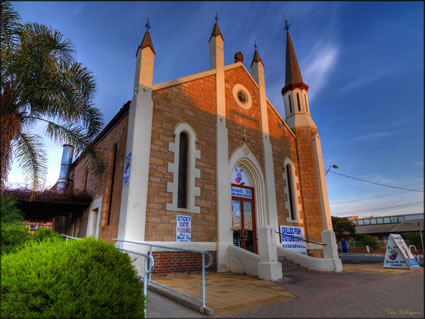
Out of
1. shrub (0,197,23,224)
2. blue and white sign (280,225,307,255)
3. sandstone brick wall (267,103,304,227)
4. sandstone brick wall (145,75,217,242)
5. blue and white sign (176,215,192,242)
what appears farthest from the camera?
sandstone brick wall (267,103,304,227)

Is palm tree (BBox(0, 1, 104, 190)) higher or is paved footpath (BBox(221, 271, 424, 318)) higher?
palm tree (BBox(0, 1, 104, 190))

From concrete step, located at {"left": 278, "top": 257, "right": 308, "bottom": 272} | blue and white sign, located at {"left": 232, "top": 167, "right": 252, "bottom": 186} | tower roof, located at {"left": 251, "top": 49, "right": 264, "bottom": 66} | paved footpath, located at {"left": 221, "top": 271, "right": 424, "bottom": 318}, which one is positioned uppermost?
tower roof, located at {"left": 251, "top": 49, "right": 264, "bottom": 66}

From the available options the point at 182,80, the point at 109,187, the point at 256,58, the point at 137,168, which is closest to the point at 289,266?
the point at 137,168

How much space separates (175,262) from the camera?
843 centimetres

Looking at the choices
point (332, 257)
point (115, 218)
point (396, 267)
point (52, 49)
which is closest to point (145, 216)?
point (115, 218)

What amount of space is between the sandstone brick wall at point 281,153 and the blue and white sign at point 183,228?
468cm

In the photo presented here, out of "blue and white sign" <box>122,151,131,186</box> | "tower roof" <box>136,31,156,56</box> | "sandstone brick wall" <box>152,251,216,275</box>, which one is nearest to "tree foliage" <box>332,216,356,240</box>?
"sandstone brick wall" <box>152,251,216,275</box>

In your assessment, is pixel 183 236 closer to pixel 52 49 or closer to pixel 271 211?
pixel 271 211

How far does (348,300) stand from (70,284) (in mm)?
5030

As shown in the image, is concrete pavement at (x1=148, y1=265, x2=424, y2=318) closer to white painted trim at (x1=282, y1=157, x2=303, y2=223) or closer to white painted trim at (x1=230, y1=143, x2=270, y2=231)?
white painted trim at (x1=230, y1=143, x2=270, y2=231)

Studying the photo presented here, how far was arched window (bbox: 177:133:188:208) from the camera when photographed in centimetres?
943

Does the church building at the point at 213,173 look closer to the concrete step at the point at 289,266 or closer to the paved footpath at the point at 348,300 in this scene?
the concrete step at the point at 289,266

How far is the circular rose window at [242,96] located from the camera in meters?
12.5

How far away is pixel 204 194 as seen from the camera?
32.1 feet
